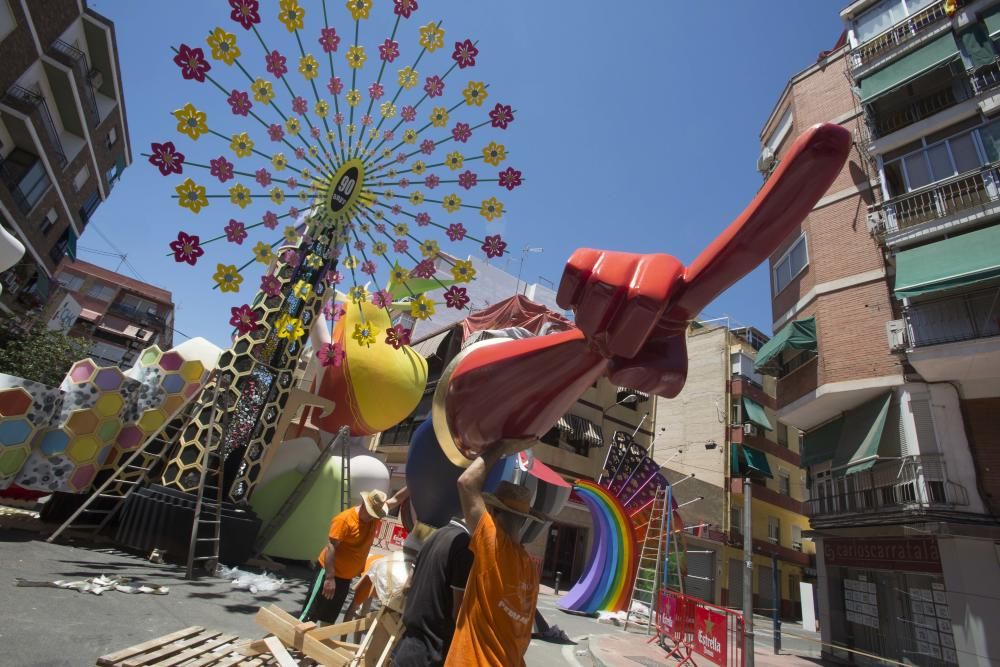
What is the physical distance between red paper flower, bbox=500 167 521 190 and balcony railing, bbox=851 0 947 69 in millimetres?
13156

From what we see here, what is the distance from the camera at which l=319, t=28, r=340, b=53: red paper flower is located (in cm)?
627

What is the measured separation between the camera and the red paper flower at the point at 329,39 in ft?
20.6

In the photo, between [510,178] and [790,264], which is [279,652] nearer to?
[510,178]

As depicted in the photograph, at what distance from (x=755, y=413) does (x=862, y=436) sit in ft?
40.4

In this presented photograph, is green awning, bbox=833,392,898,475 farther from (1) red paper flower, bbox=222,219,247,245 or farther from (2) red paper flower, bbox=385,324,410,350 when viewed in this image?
(1) red paper flower, bbox=222,219,247,245

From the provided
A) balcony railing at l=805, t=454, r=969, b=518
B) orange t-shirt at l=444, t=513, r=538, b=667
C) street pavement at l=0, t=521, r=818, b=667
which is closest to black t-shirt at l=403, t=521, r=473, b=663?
orange t-shirt at l=444, t=513, r=538, b=667

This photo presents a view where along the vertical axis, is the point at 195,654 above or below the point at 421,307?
below

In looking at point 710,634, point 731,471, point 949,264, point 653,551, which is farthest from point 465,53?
point 731,471

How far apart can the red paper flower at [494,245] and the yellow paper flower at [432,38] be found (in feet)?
7.93

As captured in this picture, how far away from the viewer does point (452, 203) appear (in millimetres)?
6844

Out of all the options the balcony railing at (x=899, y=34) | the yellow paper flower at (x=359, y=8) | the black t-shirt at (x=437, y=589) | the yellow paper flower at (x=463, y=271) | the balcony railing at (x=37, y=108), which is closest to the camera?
the black t-shirt at (x=437, y=589)

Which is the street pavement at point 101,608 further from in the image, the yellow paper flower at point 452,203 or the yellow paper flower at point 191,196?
the yellow paper flower at point 452,203

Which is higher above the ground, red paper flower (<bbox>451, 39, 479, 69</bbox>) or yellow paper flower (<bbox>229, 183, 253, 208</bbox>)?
red paper flower (<bbox>451, 39, 479, 69</bbox>)

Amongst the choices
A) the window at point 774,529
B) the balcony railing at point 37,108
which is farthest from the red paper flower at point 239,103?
the window at point 774,529
